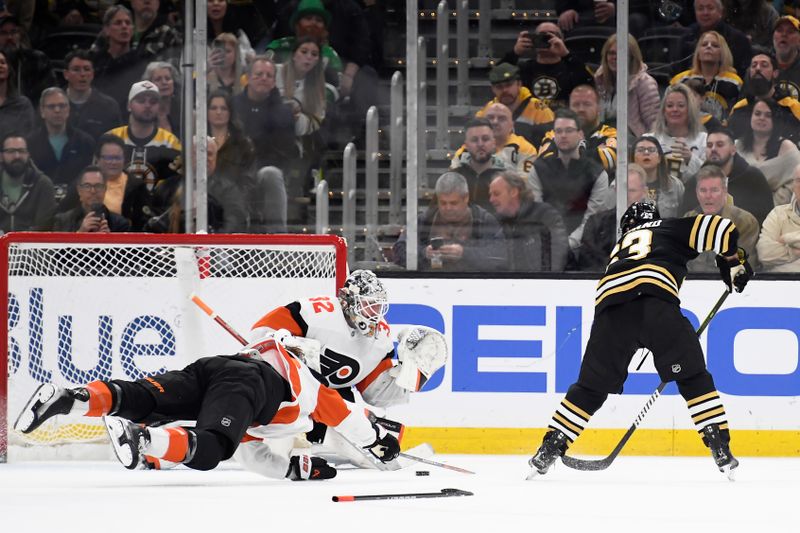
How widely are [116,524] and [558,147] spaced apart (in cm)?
338

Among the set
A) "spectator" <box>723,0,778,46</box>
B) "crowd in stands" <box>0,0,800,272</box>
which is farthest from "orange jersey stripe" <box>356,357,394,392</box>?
"spectator" <box>723,0,778,46</box>

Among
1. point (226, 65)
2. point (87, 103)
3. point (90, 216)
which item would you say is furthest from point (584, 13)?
point (90, 216)

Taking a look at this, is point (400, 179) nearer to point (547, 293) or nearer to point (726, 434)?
point (547, 293)

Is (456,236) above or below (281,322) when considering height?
above

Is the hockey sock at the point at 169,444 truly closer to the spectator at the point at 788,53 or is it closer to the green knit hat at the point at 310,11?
the green knit hat at the point at 310,11

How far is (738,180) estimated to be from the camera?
19.4 feet

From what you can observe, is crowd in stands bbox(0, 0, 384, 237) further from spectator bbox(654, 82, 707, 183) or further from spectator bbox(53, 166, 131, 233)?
spectator bbox(654, 82, 707, 183)

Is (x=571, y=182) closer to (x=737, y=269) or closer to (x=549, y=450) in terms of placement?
(x=737, y=269)

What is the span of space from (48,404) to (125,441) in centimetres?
43

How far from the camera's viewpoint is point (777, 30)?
20.5 ft

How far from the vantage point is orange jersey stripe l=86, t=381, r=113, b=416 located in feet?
13.0

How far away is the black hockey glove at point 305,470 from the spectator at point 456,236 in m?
1.62

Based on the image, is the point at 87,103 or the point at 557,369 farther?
the point at 87,103

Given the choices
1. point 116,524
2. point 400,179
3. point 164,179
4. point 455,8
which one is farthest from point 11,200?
point 116,524
